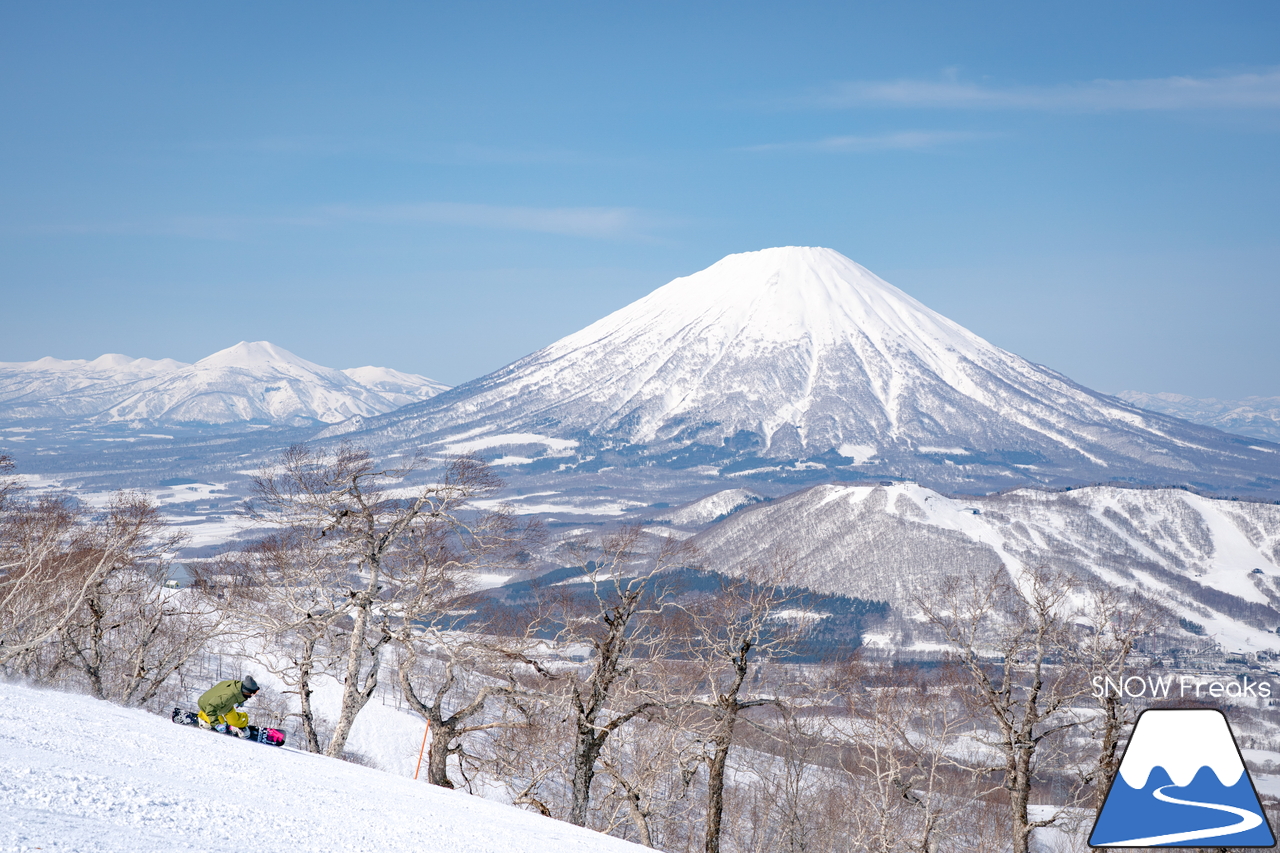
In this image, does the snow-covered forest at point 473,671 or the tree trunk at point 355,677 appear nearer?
the snow-covered forest at point 473,671

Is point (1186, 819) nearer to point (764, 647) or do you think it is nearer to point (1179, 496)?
point (764, 647)

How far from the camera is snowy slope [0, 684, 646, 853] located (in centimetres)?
766

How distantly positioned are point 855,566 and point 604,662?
425 feet

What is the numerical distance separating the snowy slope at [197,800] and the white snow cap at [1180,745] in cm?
658

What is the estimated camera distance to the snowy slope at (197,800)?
7.66 metres

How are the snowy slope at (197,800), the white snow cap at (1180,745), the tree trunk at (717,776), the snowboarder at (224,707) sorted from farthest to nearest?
the tree trunk at (717,776) → the snowboarder at (224,707) → the snowy slope at (197,800) → the white snow cap at (1180,745)

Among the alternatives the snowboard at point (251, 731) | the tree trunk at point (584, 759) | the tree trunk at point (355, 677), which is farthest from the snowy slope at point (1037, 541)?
the snowboard at point (251, 731)

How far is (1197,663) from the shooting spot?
104812mm

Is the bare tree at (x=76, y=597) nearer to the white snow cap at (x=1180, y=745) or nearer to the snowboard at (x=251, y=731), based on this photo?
the snowboard at (x=251, y=731)

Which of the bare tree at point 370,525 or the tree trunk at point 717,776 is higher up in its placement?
the bare tree at point 370,525

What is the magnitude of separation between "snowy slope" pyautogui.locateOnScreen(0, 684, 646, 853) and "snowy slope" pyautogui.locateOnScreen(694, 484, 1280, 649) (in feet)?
401

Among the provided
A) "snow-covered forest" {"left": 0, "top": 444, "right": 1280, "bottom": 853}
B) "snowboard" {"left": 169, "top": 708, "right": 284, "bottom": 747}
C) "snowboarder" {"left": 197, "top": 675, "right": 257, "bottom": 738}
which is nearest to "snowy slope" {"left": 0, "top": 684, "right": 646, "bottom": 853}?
"snow-covered forest" {"left": 0, "top": 444, "right": 1280, "bottom": 853}

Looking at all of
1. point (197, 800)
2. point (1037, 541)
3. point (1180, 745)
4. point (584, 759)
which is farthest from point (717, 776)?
point (1037, 541)


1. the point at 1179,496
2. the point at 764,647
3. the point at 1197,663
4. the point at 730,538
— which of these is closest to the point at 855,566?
the point at 730,538
